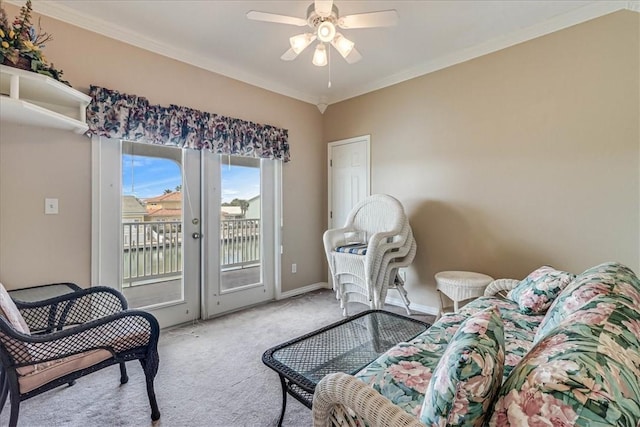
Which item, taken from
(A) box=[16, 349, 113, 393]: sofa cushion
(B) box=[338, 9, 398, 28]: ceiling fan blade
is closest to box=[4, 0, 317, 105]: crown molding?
(B) box=[338, 9, 398, 28]: ceiling fan blade

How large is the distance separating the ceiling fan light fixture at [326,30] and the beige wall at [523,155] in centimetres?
164

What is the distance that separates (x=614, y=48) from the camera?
7.29 feet

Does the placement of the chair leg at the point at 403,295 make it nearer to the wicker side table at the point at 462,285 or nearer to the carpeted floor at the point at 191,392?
the wicker side table at the point at 462,285

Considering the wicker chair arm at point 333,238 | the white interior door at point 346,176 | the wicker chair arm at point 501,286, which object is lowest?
the wicker chair arm at point 501,286

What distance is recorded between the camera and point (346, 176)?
4031 mm

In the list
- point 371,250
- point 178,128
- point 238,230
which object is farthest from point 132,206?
point 371,250

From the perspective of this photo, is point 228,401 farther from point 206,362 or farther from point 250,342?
point 250,342

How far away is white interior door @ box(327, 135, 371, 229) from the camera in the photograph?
12.5ft

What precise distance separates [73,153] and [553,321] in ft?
10.5

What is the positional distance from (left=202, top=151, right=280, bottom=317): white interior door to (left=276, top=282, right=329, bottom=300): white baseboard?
0.16 m

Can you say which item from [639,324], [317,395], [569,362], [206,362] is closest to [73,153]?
[206,362]

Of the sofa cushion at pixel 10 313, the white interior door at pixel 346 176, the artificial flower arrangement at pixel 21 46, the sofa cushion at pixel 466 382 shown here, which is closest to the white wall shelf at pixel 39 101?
the artificial flower arrangement at pixel 21 46

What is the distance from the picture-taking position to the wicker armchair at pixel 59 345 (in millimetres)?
1361

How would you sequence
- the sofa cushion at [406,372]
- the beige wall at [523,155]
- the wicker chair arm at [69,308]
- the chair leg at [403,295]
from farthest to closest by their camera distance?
the chair leg at [403,295]
the beige wall at [523,155]
the wicker chair arm at [69,308]
the sofa cushion at [406,372]
